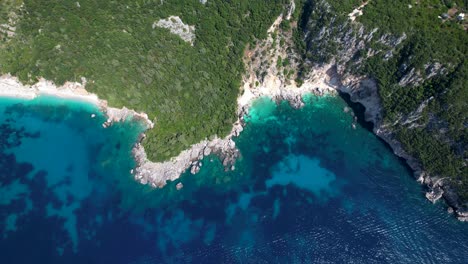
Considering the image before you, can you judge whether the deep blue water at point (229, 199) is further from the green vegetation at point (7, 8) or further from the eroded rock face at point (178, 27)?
the eroded rock face at point (178, 27)

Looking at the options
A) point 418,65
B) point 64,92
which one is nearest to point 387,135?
point 418,65

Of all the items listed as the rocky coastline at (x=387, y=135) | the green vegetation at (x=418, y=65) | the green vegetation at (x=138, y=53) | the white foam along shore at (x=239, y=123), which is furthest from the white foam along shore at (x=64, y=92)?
the rocky coastline at (x=387, y=135)

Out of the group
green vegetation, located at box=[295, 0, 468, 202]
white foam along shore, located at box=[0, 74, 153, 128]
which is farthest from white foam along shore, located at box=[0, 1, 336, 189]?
green vegetation, located at box=[295, 0, 468, 202]

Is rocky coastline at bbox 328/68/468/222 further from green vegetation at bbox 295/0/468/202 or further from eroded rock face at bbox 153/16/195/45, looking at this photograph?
eroded rock face at bbox 153/16/195/45

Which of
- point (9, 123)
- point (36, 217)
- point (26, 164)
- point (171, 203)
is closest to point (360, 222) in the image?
point (171, 203)

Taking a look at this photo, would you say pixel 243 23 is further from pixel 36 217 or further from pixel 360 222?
pixel 36 217

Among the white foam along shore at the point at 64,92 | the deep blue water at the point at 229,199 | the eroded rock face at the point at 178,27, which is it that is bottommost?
the deep blue water at the point at 229,199

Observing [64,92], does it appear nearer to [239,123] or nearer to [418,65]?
[239,123]
